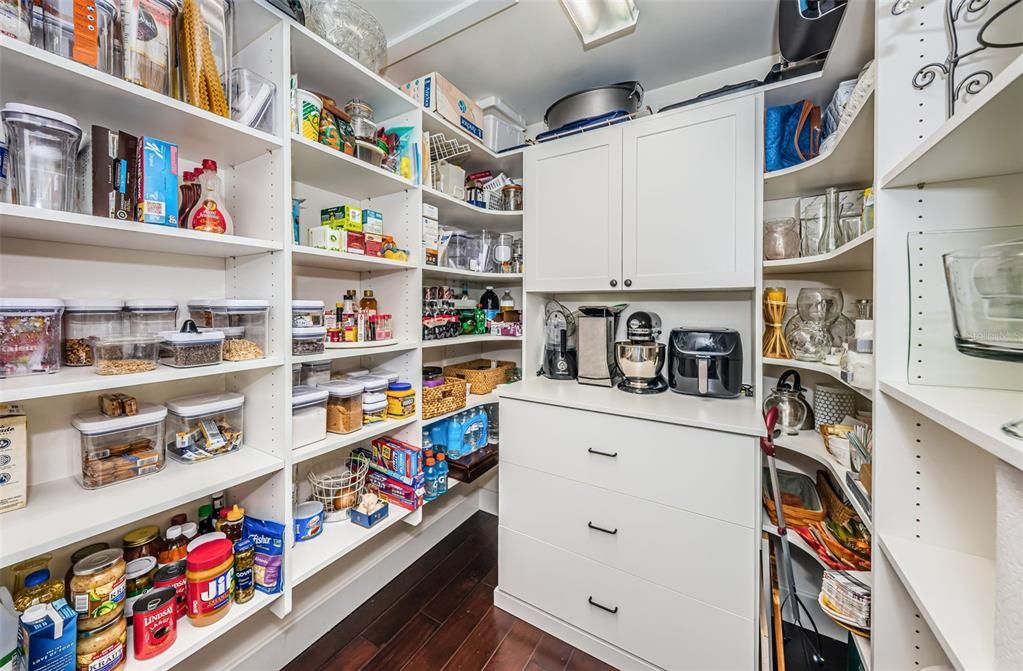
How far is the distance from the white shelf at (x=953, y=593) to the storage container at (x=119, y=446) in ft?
5.45

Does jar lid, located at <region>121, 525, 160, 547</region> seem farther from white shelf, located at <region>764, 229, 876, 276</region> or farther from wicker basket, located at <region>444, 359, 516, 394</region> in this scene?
white shelf, located at <region>764, 229, 876, 276</region>

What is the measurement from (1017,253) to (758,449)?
80 cm

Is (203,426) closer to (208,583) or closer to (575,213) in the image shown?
(208,583)

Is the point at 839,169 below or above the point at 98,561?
above

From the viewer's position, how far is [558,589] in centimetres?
155

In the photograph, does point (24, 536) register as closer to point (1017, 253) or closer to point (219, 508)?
point (219, 508)

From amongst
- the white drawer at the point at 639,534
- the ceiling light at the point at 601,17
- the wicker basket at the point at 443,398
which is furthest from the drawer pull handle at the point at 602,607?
the ceiling light at the point at 601,17

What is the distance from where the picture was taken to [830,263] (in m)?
1.33

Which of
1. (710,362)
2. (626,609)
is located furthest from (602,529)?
(710,362)

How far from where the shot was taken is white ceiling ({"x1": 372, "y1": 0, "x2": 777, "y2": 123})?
57.9 inches

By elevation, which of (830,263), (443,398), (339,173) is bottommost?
(443,398)

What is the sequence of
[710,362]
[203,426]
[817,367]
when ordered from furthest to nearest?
[710,362]
[817,367]
[203,426]

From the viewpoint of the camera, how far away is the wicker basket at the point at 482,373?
2082 millimetres

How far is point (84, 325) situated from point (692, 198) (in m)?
1.98
